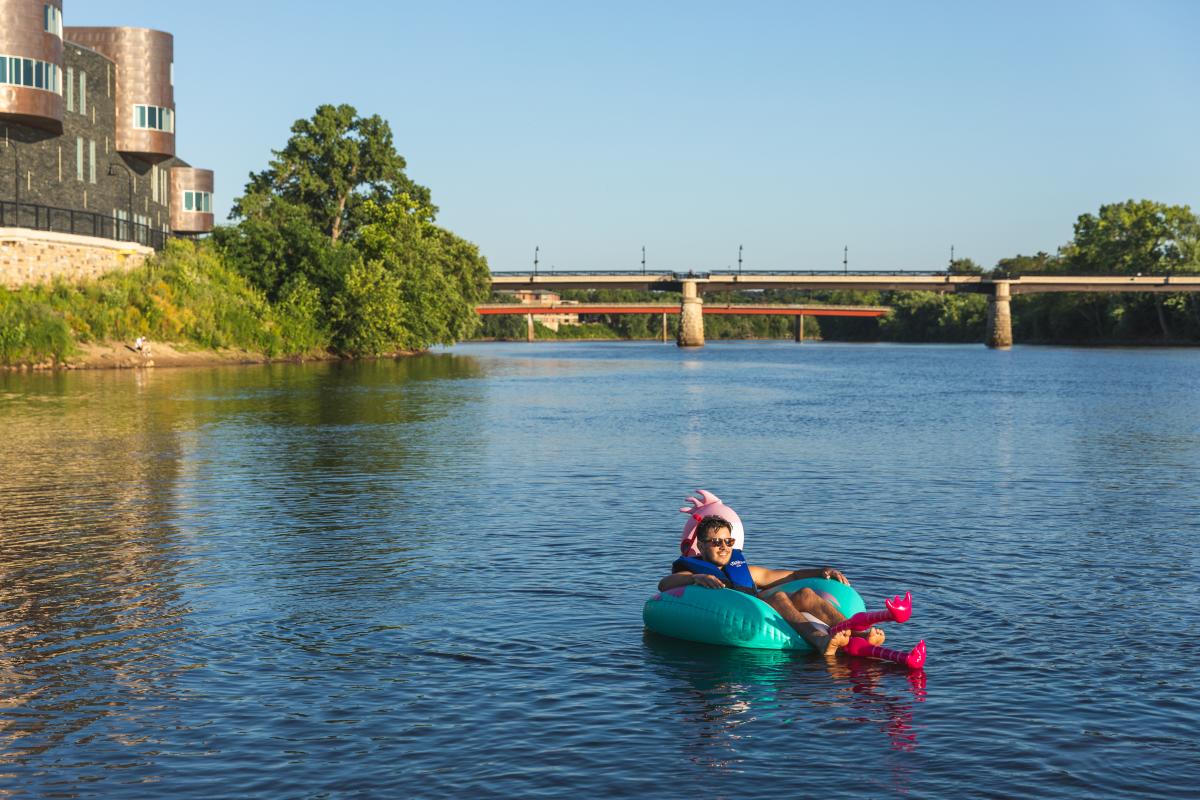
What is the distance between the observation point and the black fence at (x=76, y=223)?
7494 centimetres

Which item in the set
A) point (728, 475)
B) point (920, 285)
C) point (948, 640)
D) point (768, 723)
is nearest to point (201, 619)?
point (768, 723)

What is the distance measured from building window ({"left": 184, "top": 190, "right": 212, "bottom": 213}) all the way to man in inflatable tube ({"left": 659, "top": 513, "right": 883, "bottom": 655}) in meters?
109

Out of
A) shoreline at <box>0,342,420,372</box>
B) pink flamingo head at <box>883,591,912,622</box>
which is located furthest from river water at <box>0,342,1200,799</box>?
shoreline at <box>0,342,420,372</box>

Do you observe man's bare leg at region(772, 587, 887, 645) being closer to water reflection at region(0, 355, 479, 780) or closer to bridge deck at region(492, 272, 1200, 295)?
water reflection at region(0, 355, 479, 780)

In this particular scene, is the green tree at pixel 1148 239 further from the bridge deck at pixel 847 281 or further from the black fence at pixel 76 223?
the black fence at pixel 76 223

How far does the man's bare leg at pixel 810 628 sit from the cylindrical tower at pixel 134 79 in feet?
285

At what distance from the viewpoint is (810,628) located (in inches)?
533

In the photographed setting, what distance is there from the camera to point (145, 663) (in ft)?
44.0

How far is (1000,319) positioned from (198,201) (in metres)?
102

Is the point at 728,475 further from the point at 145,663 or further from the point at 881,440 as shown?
the point at 145,663

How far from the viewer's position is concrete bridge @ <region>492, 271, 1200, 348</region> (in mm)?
159375

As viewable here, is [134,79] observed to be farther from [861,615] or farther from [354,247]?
[861,615]

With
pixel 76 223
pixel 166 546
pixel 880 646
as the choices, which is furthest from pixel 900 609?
pixel 76 223

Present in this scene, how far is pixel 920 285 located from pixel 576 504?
148m
